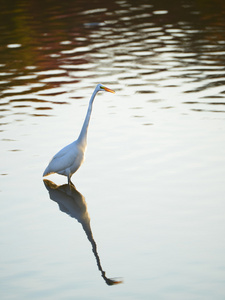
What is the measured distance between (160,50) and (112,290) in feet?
41.5

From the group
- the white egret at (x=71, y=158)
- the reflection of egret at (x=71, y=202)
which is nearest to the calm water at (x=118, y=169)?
the reflection of egret at (x=71, y=202)

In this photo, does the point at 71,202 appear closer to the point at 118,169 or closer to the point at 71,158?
the point at 71,158

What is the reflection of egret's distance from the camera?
808 centimetres

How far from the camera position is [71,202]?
8.89m

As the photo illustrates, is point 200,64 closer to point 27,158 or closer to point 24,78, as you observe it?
point 24,78

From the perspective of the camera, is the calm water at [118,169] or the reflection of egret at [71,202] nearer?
the calm water at [118,169]

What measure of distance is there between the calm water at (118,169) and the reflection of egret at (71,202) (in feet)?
0.07

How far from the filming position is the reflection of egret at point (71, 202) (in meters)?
8.08

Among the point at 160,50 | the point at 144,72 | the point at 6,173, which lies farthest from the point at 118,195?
the point at 160,50

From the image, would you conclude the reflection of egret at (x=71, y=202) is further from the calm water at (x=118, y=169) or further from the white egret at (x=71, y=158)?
the white egret at (x=71, y=158)

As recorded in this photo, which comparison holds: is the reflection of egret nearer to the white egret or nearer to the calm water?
the calm water

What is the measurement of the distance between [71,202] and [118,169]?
1239mm

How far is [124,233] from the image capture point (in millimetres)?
7668

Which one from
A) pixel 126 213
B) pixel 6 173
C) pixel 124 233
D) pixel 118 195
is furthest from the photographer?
pixel 6 173
